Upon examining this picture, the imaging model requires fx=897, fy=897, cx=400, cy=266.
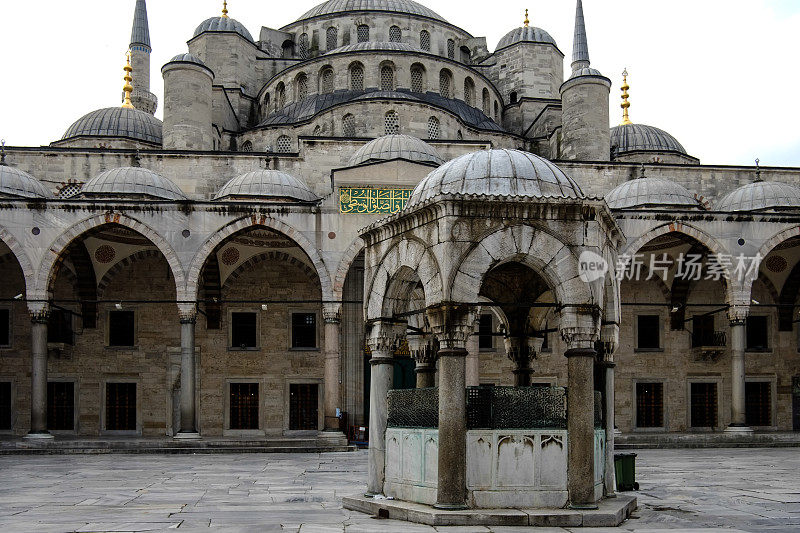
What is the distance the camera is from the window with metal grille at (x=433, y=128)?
909 inches

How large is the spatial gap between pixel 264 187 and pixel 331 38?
10919mm

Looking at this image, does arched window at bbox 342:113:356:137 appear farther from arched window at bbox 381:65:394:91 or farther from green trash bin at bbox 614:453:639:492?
green trash bin at bbox 614:453:639:492

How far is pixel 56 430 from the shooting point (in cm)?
2041

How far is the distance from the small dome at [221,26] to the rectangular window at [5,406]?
42.4 ft

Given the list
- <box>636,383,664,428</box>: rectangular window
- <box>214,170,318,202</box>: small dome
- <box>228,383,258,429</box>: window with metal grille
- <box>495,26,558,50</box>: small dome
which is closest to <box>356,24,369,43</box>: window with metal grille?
<box>495,26,558,50</box>: small dome

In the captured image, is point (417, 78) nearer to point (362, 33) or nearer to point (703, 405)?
point (362, 33)

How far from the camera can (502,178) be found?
297 inches

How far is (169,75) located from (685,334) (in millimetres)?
14296

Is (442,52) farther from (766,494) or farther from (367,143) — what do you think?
(766,494)

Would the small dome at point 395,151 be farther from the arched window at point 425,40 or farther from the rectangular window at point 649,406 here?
the arched window at point 425,40

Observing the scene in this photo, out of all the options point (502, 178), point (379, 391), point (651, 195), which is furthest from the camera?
point (651, 195)

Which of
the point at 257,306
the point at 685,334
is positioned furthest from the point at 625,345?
the point at 257,306

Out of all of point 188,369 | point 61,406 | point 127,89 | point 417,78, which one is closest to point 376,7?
point 417,78

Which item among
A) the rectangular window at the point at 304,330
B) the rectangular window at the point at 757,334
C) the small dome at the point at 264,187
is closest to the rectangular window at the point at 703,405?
the rectangular window at the point at 757,334
